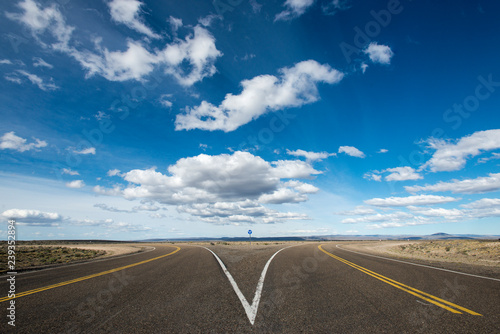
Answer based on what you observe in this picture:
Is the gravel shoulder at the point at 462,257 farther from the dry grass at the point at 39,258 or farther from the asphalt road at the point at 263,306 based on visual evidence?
the dry grass at the point at 39,258

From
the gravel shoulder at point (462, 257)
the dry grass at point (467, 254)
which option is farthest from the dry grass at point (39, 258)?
the dry grass at point (467, 254)

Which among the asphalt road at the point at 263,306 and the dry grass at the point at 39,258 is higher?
the dry grass at the point at 39,258

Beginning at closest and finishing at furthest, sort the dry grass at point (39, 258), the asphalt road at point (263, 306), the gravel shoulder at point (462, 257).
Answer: the asphalt road at point (263, 306)
the gravel shoulder at point (462, 257)
the dry grass at point (39, 258)

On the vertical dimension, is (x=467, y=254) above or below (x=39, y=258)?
above

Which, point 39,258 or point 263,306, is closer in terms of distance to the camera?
point 263,306

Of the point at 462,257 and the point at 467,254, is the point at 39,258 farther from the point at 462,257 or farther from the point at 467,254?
the point at 467,254

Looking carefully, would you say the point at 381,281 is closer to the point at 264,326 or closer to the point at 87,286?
the point at 264,326

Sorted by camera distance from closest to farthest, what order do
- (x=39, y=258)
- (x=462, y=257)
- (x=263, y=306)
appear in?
(x=263, y=306), (x=39, y=258), (x=462, y=257)

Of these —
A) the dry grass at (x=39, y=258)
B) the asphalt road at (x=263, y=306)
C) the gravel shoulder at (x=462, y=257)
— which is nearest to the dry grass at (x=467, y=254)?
the gravel shoulder at (x=462, y=257)

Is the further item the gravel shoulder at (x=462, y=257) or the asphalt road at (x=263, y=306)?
the gravel shoulder at (x=462, y=257)

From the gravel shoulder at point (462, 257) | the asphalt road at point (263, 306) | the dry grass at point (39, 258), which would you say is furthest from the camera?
the dry grass at point (39, 258)

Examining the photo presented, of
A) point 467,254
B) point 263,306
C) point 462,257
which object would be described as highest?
point 467,254

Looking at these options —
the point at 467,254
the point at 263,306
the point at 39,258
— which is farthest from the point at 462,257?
the point at 39,258

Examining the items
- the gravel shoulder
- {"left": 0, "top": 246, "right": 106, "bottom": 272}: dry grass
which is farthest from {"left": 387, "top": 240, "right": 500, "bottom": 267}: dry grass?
{"left": 0, "top": 246, "right": 106, "bottom": 272}: dry grass
